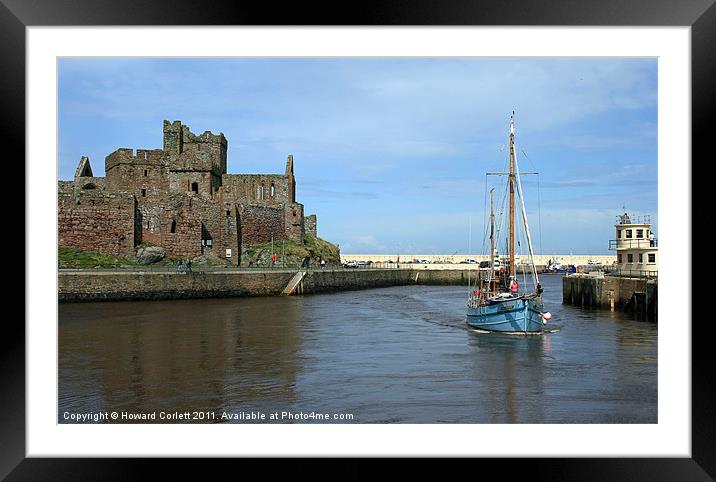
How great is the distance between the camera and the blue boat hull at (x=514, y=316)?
19.0m

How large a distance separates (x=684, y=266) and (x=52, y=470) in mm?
6140

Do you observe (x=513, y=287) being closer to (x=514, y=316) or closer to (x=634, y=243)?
(x=514, y=316)

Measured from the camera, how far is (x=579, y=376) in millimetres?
12469

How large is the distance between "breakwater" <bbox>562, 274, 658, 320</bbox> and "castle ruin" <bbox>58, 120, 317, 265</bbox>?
65.6 ft

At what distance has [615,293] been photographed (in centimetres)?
2688

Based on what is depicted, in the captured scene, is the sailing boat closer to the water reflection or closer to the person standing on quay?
the person standing on quay

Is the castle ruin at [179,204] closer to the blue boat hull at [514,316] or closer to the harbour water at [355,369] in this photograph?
the harbour water at [355,369]

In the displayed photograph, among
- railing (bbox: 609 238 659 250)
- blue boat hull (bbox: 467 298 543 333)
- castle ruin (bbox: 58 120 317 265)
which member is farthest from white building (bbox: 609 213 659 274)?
castle ruin (bbox: 58 120 317 265)

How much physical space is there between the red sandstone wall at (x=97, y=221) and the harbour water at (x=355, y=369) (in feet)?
35.1
